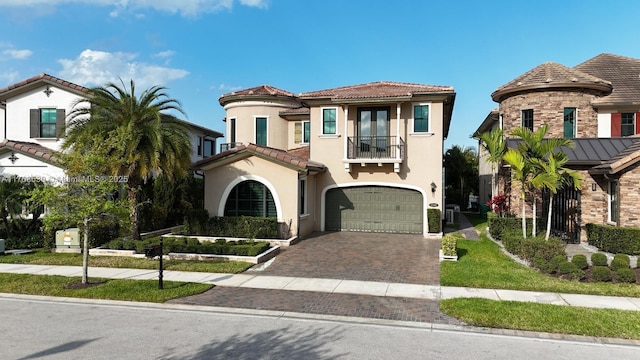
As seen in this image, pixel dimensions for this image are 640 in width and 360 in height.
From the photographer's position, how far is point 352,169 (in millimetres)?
20219

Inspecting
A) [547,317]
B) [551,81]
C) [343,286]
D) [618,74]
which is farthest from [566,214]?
[343,286]

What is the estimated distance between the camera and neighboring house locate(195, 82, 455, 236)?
58.8 ft

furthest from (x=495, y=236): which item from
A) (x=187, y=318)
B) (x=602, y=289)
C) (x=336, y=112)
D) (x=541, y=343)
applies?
(x=187, y=318)

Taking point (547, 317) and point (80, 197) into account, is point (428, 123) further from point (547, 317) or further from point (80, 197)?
point (80, 197)

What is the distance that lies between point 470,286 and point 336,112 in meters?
12.3

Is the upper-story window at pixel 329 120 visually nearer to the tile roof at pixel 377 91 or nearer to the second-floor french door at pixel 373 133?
the tile roof at pixel 377 91

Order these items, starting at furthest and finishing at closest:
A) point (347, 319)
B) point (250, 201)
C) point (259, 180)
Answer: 1. point (250, 201)
2. point (259, 180)
3. point (347, 319)

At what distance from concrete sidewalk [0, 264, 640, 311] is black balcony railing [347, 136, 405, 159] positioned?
986 cm

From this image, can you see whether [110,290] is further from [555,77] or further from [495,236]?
[555,77]

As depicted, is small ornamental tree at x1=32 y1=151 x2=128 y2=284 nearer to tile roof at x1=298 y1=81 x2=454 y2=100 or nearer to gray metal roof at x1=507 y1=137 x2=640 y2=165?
tile roof at x1=298 y1=81 x2=454 y2=100

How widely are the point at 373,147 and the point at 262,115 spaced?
8.68 m

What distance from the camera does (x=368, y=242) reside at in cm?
1712

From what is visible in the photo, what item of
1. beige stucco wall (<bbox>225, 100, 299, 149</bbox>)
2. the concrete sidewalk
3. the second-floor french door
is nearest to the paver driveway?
the concrete sidewalk

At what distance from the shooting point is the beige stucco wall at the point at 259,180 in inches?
692
